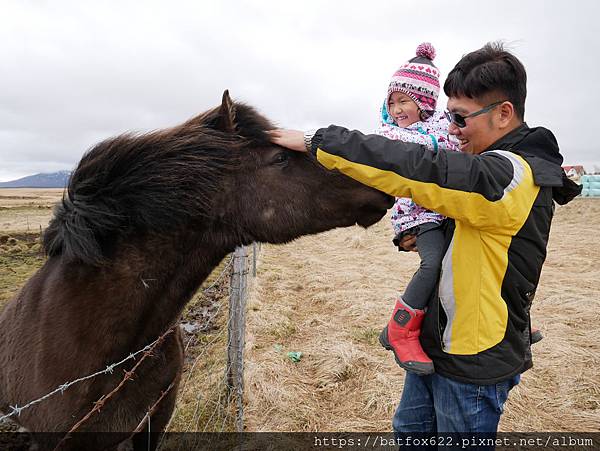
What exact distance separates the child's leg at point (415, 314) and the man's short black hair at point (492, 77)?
867 millimetres

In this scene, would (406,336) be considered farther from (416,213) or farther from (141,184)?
(141,184)

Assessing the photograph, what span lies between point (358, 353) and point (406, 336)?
12.8ft

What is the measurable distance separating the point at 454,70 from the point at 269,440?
12.9 feet

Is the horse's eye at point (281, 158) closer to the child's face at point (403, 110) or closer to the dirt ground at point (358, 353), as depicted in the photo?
the child's face at point (403, 110)

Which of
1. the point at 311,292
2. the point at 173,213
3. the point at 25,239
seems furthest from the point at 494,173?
the point at 25,239

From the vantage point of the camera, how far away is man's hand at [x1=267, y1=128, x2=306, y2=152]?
1.97 meters

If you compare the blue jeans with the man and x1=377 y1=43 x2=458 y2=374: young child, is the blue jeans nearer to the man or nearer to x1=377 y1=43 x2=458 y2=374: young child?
the man

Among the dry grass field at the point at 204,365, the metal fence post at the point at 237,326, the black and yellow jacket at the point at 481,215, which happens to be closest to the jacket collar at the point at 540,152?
the black and yellow jacket at the point at 481,215

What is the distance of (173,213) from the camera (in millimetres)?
2029

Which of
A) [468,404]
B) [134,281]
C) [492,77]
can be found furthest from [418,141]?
[134,281]

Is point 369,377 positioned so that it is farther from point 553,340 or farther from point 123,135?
point 123,135

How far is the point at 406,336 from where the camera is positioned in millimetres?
2031

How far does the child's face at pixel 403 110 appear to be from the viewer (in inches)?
110

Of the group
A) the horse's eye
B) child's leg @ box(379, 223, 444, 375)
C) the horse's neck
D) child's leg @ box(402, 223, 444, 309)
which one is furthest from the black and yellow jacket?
the horse's neck
